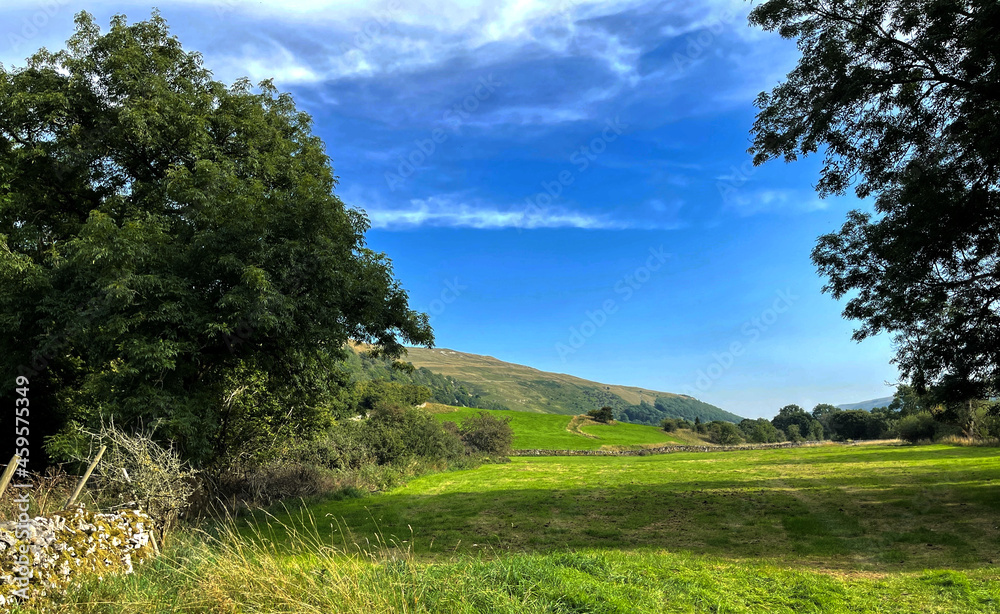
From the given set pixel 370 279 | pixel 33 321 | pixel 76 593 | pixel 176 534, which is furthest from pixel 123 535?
pixel 33 321

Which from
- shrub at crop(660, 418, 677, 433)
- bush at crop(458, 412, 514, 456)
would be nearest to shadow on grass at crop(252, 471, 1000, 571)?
bush at crop(458, 412, 514, 456)

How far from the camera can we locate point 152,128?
13.7m

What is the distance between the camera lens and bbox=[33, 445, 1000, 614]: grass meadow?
5.19m

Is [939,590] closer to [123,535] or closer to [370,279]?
[123,535]

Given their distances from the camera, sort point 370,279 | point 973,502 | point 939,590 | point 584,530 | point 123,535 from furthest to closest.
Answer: point 370,279
point 973,502
point 584,530
point 123,535
point 939,590

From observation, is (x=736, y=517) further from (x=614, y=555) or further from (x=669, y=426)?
(x=669, y=426)

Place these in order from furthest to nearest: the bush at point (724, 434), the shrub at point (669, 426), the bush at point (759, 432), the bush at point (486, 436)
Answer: the shrub at point (669, 426)
the bush at point (759, 432)
the bush at point (724, 434)
the bush at point (486, 436)

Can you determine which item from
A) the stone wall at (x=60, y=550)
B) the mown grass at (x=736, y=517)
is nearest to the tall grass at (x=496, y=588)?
the stone wall at (x=60, y=550)

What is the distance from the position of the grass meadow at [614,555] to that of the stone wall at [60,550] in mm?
457

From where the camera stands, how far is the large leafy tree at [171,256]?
1142cm

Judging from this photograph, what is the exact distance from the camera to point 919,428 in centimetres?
4325

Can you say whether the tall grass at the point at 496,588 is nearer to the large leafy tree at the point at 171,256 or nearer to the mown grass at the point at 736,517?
the mown grass at the point at 736,517

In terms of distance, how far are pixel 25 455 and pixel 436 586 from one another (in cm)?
1519

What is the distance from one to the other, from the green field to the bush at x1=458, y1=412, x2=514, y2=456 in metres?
8.09
